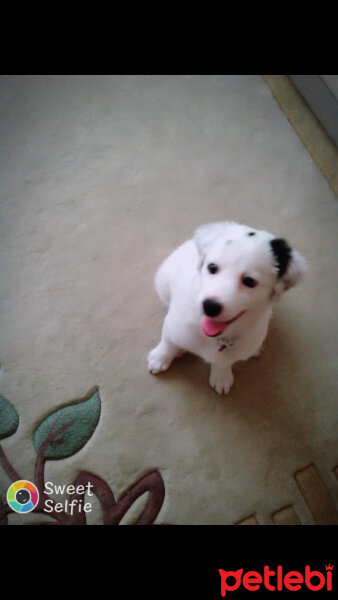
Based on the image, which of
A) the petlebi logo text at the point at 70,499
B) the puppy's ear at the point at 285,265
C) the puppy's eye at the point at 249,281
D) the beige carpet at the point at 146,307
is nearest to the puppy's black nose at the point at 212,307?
the puppy's eye at the point at 249,281

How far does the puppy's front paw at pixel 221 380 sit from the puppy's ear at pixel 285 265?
56 cm

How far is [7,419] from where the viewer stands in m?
1.63

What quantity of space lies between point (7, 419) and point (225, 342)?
3.18 feet

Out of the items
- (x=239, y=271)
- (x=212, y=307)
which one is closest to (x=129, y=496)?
(x=212, y=307)

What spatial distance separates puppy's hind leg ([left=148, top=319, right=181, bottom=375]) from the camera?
5.39 ft

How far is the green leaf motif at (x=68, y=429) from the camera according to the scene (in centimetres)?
159

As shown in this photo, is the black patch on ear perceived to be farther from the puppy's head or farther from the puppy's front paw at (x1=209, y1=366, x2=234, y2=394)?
the puppy's front paw at (x1=209, y1=366, x2=234, y2=394)

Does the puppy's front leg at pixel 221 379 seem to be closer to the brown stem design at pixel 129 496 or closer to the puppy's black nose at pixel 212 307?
the brown stem design at pixel 129 496
